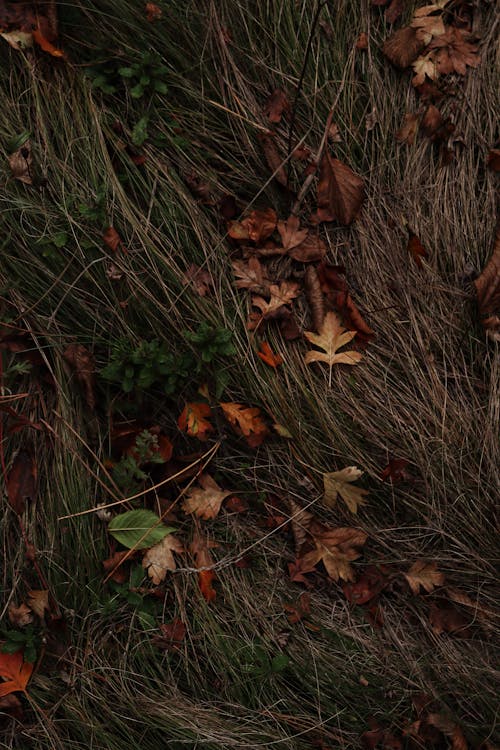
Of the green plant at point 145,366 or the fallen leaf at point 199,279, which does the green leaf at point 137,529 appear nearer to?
the green plant at point 145,366

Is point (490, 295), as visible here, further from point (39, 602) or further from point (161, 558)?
point (39, 602)

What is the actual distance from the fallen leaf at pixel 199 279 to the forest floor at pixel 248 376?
2 cm

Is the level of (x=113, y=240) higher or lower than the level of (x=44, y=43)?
lower

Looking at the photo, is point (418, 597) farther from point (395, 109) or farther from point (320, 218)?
point (395, 109)

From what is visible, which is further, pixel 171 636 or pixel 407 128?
pixel 407 128

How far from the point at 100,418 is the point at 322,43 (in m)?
1.59

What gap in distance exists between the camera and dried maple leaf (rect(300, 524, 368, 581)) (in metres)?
2.33

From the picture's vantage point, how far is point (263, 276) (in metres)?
2.43

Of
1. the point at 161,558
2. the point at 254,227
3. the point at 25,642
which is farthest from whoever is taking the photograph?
the point at 254,227

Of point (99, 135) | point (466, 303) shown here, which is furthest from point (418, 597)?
point (99, 135)

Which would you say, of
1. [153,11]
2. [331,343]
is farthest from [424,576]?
[153,11]

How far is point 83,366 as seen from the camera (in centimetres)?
233

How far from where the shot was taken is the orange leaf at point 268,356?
236 cm

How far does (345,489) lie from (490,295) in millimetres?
857
